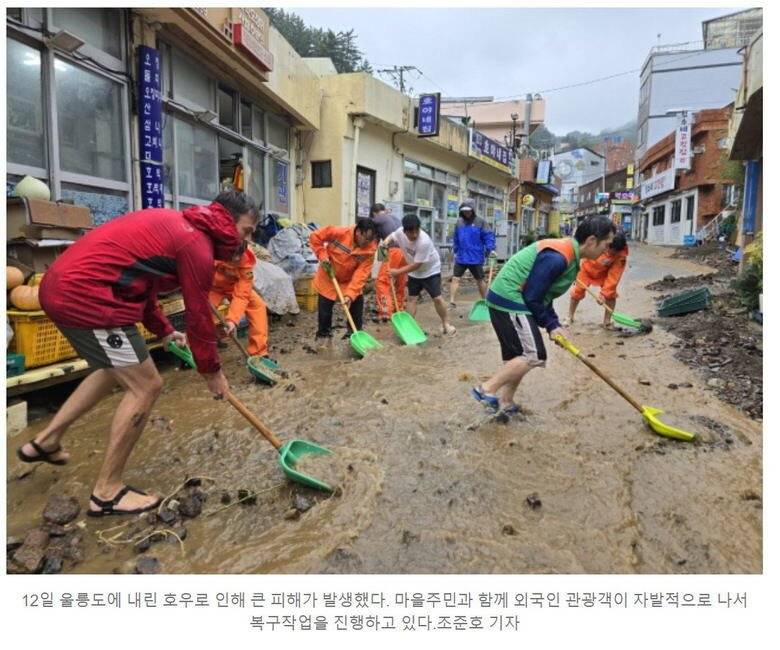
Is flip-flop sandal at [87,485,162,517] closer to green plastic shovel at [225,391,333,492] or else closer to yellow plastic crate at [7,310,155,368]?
green plastic shovel at [225,391,333,492]

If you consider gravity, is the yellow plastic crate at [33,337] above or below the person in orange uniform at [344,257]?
below

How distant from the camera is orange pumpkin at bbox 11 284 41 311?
3.44 m

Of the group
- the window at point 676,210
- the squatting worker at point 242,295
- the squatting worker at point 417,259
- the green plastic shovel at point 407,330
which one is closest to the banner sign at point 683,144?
the window at point 676,210

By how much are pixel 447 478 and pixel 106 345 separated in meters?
1.76

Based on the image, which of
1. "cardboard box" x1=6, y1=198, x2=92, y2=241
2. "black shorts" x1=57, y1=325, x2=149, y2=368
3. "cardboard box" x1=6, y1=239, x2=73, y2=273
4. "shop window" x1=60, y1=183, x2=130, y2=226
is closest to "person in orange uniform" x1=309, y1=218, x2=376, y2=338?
"shop window" x1=60, y1=183, x2=130, y2=226

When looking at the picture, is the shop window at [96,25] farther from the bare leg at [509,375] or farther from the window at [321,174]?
the window at [321,174]

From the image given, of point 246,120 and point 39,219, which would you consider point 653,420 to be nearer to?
point 39,219

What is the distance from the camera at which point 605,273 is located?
6.75 m

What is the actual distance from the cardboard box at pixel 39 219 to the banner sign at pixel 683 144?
2649 centimetres

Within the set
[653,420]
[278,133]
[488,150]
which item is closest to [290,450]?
[653,420]

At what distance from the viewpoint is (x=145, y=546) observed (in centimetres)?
224

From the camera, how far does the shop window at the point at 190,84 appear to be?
6.31 metres

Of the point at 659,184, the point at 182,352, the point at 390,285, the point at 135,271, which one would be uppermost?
the point at 659,184

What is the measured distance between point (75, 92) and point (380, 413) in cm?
410
